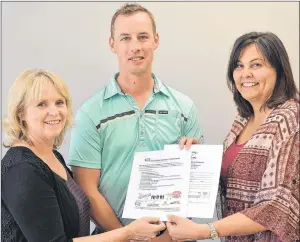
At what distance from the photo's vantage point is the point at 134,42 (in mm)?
1955

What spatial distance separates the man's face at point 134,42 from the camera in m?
1.96

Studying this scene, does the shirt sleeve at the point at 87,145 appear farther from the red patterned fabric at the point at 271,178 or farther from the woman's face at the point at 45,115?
the red patterned fabric at the point at 271,178

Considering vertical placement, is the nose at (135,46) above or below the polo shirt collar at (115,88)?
above

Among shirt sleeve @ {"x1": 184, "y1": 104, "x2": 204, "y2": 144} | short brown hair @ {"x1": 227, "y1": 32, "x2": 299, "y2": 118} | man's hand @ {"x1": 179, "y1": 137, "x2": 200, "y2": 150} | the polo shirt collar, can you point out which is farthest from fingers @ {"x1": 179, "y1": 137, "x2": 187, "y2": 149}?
short brown hair @ {"x1": 227, "y1": 32, "x2": 299, "y2": 118}

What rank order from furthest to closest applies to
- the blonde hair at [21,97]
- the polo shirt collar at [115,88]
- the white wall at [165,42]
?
the white wall at [165,42]
the polo shirt collar at [115,88]
the blonde hair at [21,97]

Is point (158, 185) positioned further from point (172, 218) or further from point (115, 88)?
point (115, 88)

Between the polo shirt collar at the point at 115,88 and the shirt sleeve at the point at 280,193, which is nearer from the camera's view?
the shirt sleeve at the point at 280,193

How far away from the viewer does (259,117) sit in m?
1.93

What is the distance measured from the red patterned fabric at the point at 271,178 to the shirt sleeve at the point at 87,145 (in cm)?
57

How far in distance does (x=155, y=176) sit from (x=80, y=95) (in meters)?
0.85

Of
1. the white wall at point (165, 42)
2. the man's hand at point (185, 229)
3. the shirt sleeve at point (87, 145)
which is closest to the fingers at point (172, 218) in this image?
the man's hand at point (185, 229)

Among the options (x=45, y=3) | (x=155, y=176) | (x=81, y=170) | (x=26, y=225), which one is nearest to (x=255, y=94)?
(x=155, y=176)

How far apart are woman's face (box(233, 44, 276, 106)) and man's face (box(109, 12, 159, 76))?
404 mm

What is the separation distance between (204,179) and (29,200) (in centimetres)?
69
